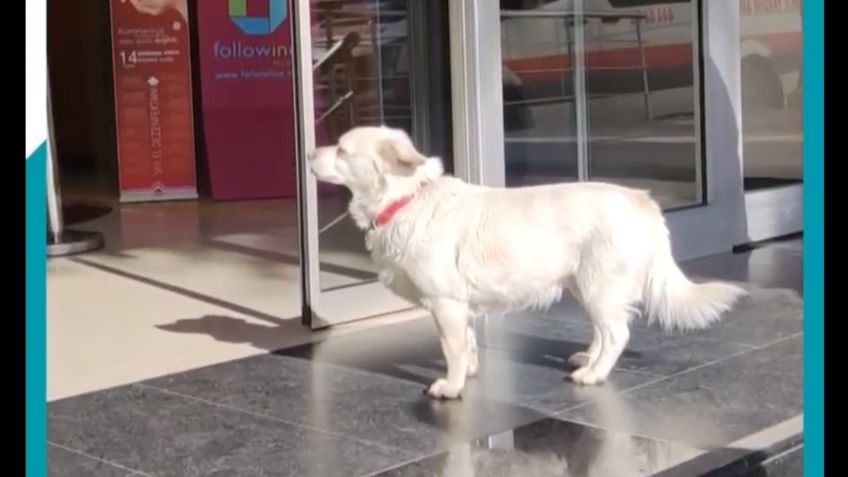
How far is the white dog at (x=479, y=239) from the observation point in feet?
16.0

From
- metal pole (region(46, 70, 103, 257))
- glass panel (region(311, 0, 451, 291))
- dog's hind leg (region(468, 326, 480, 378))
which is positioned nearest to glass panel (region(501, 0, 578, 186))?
glass panel (region(311, 0, 451, 291))

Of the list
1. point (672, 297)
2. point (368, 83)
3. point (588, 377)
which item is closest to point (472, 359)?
point (588, 377)

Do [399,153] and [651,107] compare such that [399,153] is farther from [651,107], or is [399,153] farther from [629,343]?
[651,107]

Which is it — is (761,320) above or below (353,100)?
below

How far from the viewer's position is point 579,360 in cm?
544

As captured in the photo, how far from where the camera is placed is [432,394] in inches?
196

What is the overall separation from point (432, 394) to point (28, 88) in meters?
2.55

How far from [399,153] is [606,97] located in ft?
11.2

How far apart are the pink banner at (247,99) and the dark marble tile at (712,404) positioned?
21.7ft

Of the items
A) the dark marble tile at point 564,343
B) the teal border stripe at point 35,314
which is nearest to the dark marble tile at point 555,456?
the dark marble tile at point 564,343

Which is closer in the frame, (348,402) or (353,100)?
(348,402)

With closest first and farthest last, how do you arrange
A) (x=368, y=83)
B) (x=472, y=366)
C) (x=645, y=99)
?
(x=472, y=366)
(x=368, y=83)
(x=645, y=99)
